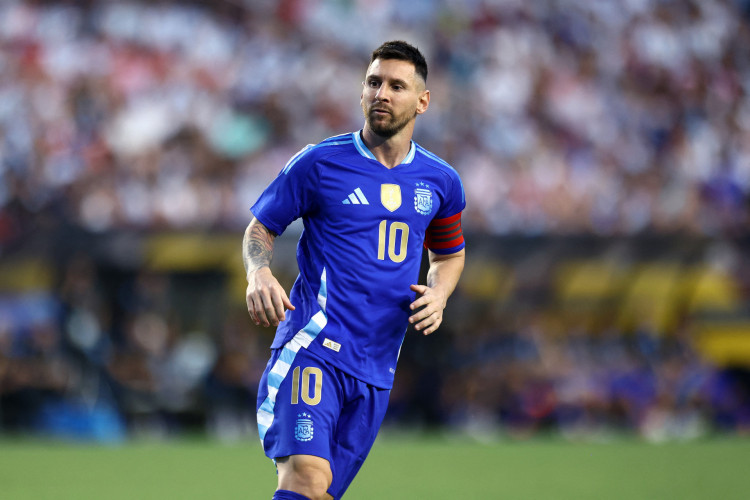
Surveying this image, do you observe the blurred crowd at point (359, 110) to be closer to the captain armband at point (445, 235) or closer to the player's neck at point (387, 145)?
the captain armband at point (445, 235)

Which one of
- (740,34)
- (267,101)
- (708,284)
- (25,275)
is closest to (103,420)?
(25,275)

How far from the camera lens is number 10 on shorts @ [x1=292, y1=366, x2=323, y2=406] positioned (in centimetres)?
492

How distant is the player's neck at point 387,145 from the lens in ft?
17.4

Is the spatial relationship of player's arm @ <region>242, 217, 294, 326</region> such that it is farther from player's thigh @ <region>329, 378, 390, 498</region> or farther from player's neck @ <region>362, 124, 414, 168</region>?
player's neck @ <region>362, 124, 414, 168</region>

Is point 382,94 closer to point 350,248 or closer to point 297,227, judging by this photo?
point 350,248

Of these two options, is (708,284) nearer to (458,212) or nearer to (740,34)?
(740,34)

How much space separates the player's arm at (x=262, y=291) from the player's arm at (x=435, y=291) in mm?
644

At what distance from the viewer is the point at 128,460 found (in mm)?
11508

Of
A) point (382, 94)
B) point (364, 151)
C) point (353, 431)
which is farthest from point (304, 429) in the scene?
point (382, 94)

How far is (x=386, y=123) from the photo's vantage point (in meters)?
5.21

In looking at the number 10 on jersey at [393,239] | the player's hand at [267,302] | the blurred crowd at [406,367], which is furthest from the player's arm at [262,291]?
the blurred crowd at [406,367]

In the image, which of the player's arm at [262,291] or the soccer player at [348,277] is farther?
the soccer player at [348,277]

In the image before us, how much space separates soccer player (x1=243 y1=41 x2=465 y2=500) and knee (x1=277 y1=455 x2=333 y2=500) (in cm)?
1

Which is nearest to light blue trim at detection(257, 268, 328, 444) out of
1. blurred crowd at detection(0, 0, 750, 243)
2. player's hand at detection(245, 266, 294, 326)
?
player's hand at detection(245, 266, 294, 326)
